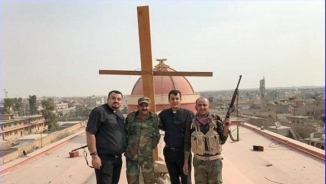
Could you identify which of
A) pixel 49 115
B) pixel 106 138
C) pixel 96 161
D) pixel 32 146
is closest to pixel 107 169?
pixel 96 161

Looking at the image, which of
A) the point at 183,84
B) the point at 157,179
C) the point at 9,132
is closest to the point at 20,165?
the point at 157,179

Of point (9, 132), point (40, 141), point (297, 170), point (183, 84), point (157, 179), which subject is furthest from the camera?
point (9, 132)

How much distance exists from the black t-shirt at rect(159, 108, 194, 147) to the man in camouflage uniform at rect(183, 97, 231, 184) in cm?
21

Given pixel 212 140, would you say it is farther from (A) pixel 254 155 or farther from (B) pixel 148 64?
(A) pixel 254 155

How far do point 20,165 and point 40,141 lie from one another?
31.2ft

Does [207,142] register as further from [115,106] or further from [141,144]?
[115,106]

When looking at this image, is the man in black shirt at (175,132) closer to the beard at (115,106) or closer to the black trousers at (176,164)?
the black trousers at (176,164)

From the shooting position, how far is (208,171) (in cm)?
364

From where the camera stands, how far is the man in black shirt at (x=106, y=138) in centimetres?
353

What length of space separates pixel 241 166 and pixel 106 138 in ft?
20.9

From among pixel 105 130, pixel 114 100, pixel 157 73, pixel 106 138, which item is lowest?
pixel 106 138

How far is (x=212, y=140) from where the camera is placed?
3596 millimetres

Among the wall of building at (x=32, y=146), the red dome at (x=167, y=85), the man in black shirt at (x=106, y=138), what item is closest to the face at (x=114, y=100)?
the man in black shirt at (x=106, y=138)

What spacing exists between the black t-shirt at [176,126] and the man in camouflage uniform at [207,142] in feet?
0.67
